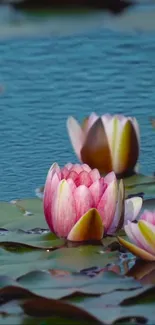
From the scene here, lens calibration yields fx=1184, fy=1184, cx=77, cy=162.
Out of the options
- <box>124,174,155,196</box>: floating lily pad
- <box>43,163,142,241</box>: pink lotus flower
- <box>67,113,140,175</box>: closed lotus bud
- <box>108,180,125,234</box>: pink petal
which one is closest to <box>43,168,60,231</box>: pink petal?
<box>43,163,142,241</box>: pink lotus flower

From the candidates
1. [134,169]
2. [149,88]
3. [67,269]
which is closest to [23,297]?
[67,269]

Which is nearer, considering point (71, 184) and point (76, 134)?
point (71, 184)

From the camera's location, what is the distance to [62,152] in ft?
9.08

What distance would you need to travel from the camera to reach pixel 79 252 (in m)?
2.07

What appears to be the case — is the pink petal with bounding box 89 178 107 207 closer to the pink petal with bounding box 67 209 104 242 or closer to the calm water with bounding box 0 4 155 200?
the pink petal with bounding box 67 209 104 242

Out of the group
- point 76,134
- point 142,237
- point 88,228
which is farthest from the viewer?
point 76,134

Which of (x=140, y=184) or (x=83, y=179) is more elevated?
(x=83, y=179)

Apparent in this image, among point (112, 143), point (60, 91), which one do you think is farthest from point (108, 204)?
point (60, 91)

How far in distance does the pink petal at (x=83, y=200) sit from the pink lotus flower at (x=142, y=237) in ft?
0.38

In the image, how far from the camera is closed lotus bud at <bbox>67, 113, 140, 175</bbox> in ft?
8.37

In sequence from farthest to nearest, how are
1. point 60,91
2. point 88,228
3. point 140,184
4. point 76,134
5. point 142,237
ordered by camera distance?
point 60,91, point 76,134, point 140,184, point 88,228, point 142,237

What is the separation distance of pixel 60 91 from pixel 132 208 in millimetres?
1071

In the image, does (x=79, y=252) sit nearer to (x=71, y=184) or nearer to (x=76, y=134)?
(x=71, y=184)

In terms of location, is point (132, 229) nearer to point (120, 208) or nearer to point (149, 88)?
point (120, 208)
